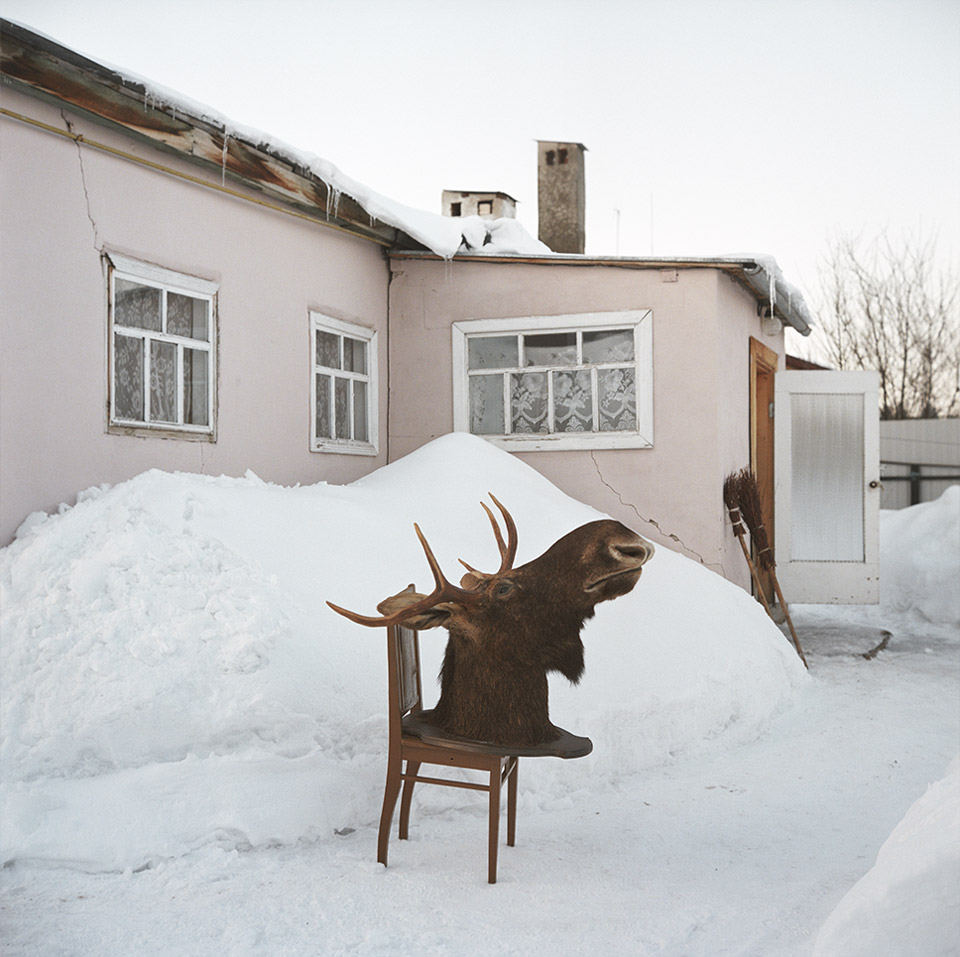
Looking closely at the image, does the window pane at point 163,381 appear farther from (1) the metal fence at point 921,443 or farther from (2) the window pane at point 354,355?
(1) the metal fence at point 921,443

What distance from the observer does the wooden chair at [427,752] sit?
3379 mm

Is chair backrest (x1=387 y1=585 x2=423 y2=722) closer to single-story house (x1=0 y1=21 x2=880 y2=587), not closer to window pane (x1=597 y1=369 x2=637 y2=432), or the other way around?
single-story house (x1=0 y1=21 x2=880 y2=587)

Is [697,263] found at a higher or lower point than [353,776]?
higher

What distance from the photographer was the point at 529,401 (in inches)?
327

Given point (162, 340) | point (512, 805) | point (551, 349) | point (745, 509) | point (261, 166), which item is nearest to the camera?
point (512, 805)

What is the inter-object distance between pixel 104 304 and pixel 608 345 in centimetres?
416

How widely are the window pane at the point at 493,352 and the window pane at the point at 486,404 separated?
0.38 feet

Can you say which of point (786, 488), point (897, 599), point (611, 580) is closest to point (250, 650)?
point (611, 580)

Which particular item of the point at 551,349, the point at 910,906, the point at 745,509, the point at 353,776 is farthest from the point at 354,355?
the point at 910,906

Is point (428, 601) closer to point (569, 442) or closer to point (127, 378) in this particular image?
point (127, 378)

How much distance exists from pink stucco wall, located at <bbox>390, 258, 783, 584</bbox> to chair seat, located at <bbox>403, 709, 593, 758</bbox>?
14.9 ft

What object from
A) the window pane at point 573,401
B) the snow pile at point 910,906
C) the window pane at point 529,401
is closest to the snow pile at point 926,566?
the window pane at point 573,401

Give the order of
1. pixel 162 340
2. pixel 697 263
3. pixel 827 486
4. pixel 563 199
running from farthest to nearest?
pixel 563 199 < pixel 827 486 < pixel 697 263 < pixel 162 340

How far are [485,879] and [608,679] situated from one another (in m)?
1.93
